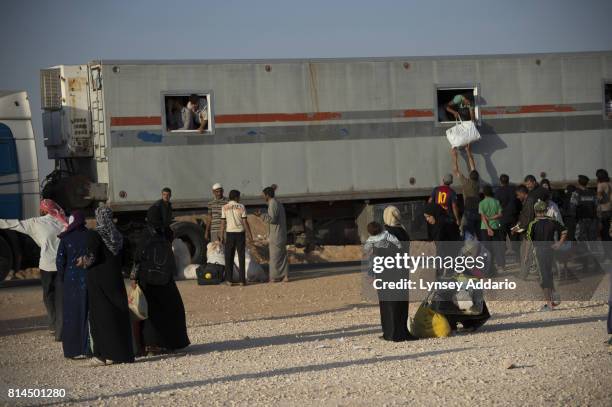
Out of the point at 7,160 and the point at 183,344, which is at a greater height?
the point at 7,160

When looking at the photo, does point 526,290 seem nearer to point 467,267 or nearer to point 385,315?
point 467,267

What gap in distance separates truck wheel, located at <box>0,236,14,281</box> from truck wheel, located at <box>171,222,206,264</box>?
2.93 meters

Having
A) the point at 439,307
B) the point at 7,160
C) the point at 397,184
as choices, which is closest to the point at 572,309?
the point at 439,307

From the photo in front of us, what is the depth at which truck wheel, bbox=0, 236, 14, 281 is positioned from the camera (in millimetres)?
19969

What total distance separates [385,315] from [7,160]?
33.0 feet

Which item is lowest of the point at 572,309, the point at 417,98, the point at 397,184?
the point at 572,309

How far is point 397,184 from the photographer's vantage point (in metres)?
22.2

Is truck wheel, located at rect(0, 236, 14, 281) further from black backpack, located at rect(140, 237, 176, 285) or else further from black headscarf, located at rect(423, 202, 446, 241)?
black backpack, located at rect(140, 237, 176, 285)

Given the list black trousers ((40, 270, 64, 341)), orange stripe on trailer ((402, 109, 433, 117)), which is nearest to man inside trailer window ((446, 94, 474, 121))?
orange stripe on trailer ((402, 109, 433, 117))

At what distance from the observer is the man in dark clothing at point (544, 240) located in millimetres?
13938

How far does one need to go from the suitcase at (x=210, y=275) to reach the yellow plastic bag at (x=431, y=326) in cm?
670

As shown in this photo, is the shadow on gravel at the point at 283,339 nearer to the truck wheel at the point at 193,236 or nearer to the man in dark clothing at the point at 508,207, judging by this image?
the man in dark clothing at the point at 508,207

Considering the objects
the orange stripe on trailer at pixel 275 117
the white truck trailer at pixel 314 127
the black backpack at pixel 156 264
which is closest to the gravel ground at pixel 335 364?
the black backpack at pixel 156 264

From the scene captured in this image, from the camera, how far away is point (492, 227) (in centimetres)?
1891
